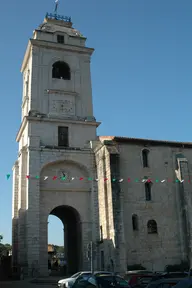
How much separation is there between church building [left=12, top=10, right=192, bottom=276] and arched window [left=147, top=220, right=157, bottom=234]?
3.3 inches

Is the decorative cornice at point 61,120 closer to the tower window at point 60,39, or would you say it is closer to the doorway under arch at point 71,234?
the doorway under arch at point 71,234

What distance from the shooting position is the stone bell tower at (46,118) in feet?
100

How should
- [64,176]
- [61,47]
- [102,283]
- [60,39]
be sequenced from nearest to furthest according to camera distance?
1. [102,283]
2. [64,176]
3. [61,47]
4. [60,39]

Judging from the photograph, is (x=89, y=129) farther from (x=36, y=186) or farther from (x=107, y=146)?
(x=36, y=186)

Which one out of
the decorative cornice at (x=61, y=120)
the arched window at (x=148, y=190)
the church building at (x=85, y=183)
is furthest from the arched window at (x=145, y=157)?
the decorative cornice at (x=61, y=120)

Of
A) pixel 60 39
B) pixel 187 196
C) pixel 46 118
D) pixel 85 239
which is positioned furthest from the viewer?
pixel 60 39

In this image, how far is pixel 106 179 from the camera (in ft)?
100

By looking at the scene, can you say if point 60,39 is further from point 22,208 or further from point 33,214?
point 33,214

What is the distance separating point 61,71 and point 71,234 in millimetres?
17200

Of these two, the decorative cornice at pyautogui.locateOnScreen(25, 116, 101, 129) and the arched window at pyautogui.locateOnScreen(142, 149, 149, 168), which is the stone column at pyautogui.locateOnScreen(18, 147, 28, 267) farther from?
the arched window at pyautogui.locateOnScreen(142, 149, 149, 168)

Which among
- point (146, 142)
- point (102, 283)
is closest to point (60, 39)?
point (146, 142)

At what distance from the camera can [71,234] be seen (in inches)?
1430

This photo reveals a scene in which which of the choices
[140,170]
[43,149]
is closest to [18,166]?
[43,149]

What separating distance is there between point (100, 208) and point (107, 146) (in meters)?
5.69
